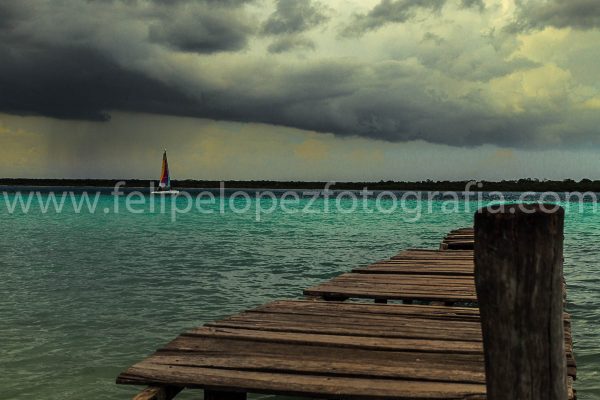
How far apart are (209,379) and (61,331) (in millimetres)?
7166

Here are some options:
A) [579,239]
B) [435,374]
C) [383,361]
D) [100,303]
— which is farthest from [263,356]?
[579,239]

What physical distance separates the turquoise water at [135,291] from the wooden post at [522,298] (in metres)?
5.75

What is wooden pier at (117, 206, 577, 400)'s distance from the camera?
12.4 feet

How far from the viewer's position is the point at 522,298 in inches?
79.7

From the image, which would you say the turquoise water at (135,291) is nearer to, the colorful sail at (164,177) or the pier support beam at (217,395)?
the pier support beam at (217,395)

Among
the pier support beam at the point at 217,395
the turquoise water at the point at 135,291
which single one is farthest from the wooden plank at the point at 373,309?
the pier support beam at the point at 217,395

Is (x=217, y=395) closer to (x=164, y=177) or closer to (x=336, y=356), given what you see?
(x=336, y=356)

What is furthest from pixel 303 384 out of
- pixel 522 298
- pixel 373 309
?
pixel 373 309

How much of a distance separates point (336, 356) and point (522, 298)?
2621 millimetres

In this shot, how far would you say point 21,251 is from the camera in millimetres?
23766

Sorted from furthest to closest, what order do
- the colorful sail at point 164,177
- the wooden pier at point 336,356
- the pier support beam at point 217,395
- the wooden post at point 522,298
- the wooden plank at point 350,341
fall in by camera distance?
the colorful sail at point 164,177 → the wooden plank at point 350,341 → the pier support beam at point 217,395 → the wooden pier at point 336,356 → the wooden post at point 522,298

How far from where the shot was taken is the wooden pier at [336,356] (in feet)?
12.4

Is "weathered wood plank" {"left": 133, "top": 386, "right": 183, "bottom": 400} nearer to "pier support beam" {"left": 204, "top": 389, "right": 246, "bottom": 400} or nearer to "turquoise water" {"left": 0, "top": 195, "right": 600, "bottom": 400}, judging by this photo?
"pier support beam" {"left": 204, "top": 389, "right": 246, "bottom": 400}

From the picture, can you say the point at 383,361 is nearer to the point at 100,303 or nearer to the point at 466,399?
the point at 466,399
